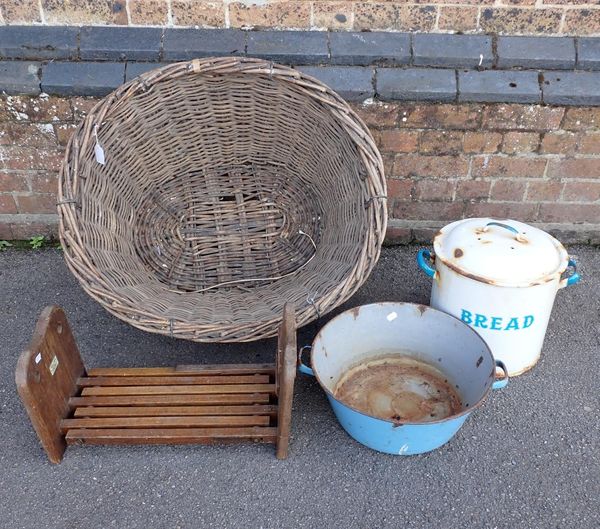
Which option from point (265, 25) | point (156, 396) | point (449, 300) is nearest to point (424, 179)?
point (449, 300)

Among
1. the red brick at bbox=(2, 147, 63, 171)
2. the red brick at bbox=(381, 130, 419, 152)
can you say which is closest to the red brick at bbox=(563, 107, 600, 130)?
the red brick at bbox=(381, 130, 419, 152)

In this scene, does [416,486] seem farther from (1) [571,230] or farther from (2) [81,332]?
(1) [571,230]

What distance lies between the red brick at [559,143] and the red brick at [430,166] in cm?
37

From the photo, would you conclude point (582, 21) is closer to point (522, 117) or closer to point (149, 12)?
point (522, 117)

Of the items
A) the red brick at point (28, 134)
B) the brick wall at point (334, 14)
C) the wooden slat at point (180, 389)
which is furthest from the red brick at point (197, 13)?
the wooden slat at point (180, 389)

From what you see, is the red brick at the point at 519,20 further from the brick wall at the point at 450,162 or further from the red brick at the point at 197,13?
the red brick at the point at 197,13

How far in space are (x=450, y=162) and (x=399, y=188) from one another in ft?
0.91

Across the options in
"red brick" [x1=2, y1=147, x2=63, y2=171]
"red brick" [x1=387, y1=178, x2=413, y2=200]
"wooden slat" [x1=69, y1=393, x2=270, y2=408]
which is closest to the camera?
"wooden slat" [x1=69, y1=393, x2=270, y2=408]

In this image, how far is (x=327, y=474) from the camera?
211 centimetres

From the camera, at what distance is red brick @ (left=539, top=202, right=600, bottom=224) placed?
3.10 m

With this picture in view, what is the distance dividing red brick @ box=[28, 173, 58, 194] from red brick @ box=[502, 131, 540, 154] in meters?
2.20

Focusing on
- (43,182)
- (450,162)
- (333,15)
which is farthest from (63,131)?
(450,162)

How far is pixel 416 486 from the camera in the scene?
6.81ft

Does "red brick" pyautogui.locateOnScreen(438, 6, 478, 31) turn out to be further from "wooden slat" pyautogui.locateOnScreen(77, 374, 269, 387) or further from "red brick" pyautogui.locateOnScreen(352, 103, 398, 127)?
"wooden slat" pyautogui.locateOnScreen(77, 374, 269, 387)
